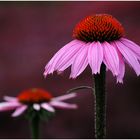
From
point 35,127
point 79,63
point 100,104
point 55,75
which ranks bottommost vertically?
point 55,75

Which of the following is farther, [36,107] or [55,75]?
[55,75]

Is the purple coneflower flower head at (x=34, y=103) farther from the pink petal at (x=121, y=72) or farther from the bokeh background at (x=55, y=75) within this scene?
the bokeh background at (x=55, y=75)

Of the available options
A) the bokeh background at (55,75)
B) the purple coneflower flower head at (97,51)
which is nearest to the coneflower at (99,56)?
the purple coneflower flower head at (97,51)

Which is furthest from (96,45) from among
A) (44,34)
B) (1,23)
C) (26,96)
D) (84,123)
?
(1,23)

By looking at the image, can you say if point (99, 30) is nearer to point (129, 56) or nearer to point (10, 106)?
point (129, 56)

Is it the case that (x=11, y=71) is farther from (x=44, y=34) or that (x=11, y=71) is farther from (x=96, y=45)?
(x=96, y=45)

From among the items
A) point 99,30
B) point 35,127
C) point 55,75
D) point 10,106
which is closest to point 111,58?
point 99,30
